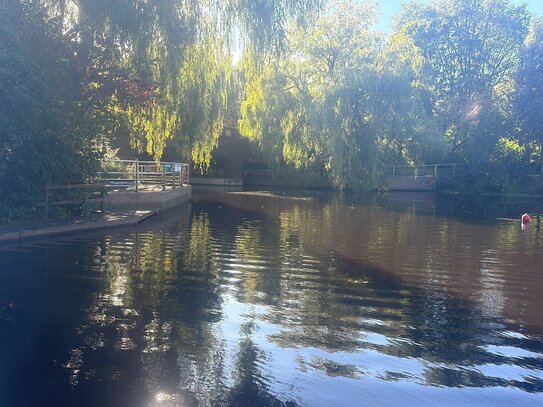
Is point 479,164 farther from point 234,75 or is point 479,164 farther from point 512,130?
point 234,75

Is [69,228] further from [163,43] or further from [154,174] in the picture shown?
[154,174]

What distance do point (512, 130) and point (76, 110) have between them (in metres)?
40.9

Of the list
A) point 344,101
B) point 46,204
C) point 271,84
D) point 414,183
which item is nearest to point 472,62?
point 414,183

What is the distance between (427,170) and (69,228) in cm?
3883

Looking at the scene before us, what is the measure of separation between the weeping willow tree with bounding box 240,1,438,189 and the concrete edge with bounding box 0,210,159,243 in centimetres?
1710

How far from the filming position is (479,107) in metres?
49.9

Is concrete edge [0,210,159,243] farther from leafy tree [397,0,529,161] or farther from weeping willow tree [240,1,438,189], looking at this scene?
leafy tree [397,0,529,161]

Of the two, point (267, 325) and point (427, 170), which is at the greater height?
point (427, 170)

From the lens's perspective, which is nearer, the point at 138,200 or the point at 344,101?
the point at 138,200

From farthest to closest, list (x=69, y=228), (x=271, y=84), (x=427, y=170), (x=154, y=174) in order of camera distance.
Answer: (x=427, y=170) < (x=271, y=84) < (x=154, y=174) < (x=69, y=228)

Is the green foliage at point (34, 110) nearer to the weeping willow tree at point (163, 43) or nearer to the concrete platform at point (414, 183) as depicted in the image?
the weeping willow tree at point (163, 43)

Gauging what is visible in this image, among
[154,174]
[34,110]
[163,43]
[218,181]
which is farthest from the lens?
[218,181]

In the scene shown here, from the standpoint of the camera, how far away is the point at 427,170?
49.3m

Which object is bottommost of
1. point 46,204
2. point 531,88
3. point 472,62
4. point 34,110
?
point 46,204
